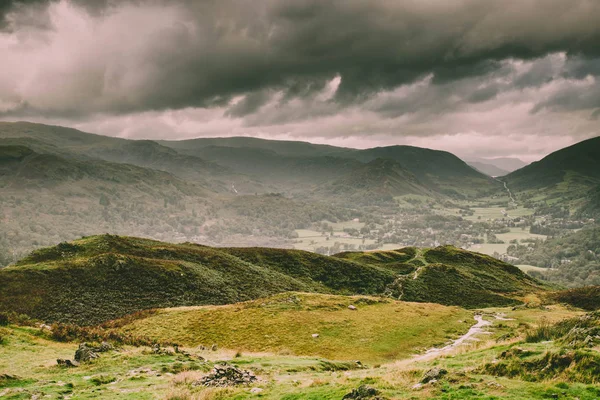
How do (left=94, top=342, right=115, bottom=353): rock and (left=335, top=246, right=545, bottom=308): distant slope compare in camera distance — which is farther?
(left=335, top=246, right=545, bottom=308): distant slope

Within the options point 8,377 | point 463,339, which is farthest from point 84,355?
point 463,339

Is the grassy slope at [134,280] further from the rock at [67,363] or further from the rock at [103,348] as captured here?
the rock at [67,363]

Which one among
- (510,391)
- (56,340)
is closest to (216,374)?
(510,391)

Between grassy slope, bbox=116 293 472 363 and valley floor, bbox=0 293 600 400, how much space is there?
0.16m

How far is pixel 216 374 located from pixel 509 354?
1746 cm

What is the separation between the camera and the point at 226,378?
70.1ft

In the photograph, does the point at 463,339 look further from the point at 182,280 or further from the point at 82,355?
the point at 182,280

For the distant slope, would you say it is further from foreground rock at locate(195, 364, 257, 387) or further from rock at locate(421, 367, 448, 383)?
rock at locate(421, 367, 448, 383)

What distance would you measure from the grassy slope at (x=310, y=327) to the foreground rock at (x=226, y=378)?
18.4m

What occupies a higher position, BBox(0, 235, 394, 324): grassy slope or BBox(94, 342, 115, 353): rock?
BBox(94, 342, 115, 353): rock

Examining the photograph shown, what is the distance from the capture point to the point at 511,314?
71.7m

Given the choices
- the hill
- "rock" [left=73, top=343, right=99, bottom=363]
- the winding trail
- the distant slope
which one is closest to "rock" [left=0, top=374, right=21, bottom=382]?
"rock" [left=73, top=343, right=99, bottom=363]

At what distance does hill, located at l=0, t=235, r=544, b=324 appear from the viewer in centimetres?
6531

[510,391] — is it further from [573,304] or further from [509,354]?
[573,304]
